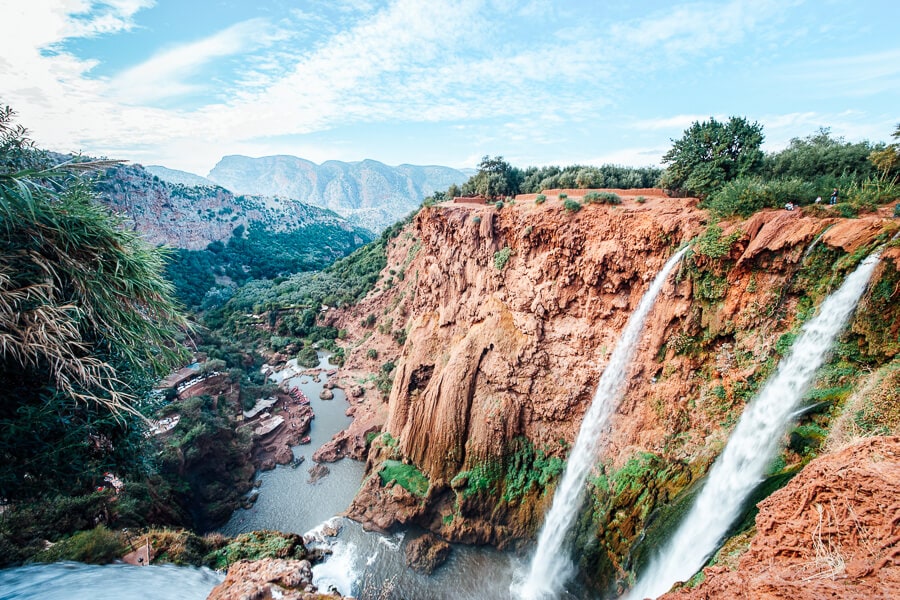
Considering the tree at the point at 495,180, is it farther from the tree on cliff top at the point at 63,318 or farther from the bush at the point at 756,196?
the tree on cliff top at the point at 63,318

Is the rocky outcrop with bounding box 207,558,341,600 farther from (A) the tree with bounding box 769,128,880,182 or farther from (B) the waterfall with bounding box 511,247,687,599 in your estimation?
(A) the tree with bounding box 769,128,880,182

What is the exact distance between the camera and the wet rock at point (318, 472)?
19.7m

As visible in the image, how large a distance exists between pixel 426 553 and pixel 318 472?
28.2ft

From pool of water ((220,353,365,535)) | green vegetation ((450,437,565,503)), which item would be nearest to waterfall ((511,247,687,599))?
green vegetation ((450,437,565,503))

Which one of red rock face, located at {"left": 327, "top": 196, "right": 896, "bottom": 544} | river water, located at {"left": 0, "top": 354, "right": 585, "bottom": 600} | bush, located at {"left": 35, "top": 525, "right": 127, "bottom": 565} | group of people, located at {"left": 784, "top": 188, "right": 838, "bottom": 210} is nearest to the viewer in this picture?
river water, located at {"left": 0, "top": 354, "right": 585, "bottom": 600}

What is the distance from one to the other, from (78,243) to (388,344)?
27748 mm

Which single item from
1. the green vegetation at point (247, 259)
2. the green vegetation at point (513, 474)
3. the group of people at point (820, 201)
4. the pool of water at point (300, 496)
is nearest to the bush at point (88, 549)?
the pool of water at point (300, 496)

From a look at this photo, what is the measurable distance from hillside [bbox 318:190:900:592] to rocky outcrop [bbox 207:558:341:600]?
9.63 meters

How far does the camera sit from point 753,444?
8.98m

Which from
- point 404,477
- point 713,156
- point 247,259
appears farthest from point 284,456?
point 247,259

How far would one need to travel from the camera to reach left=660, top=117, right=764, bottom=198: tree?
1273cm

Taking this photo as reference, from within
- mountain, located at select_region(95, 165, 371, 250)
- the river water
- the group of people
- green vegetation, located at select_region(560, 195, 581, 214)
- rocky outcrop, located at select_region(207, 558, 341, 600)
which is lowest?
the river water

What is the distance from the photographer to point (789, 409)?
853 cm

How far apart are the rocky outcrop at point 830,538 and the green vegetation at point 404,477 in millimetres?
11980
